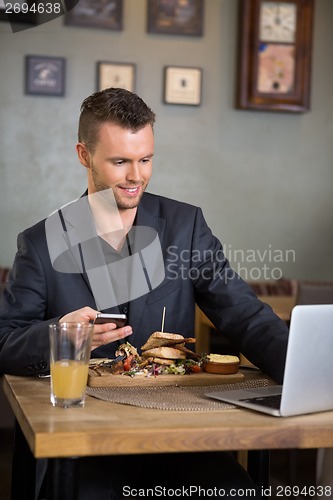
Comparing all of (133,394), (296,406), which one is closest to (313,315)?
(296,406)

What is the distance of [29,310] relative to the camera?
6.65ft

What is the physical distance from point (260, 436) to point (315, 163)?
12.6ft

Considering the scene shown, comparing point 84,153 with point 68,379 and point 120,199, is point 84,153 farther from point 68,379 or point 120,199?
point 68,379

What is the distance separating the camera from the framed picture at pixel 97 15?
15.1 feet

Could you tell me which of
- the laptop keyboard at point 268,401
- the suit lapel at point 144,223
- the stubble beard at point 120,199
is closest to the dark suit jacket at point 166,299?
the suit lapel at point 144,223

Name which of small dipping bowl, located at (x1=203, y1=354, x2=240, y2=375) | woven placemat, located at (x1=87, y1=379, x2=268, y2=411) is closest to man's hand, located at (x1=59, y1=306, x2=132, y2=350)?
woven placemat, located at (x1=87, y1=379, x2=268, y2=411)

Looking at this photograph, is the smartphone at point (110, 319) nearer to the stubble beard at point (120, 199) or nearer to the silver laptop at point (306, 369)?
the silver laptop at point (306, 369)

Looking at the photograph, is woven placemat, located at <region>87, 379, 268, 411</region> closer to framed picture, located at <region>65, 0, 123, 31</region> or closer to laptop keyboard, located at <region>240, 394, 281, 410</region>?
laptop keyboard, located at <region>240, 394, 281, 410</region>

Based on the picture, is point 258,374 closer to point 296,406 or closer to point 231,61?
point 296,406

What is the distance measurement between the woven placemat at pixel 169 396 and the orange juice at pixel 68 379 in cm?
9

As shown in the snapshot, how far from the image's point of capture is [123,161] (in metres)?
2.10

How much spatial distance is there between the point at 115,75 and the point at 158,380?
3.28 metres

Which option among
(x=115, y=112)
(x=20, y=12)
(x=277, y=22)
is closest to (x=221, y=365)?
(x=115, y=112)

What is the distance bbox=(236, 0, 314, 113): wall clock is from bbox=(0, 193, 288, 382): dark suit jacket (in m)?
2.61
